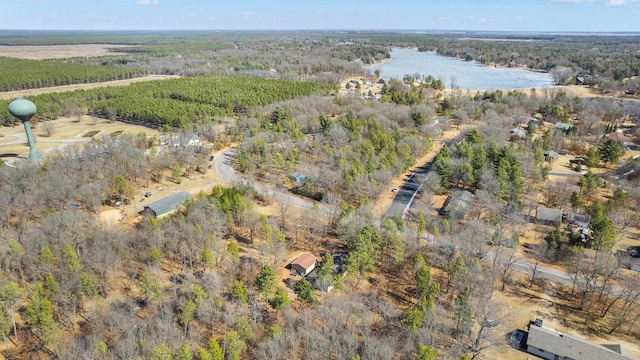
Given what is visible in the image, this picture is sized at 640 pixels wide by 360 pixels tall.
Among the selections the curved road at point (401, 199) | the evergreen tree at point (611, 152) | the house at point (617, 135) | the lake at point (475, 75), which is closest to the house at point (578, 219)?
the curved road at point (401, 199)

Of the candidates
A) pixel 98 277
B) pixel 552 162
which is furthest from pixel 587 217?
pixel 98 277

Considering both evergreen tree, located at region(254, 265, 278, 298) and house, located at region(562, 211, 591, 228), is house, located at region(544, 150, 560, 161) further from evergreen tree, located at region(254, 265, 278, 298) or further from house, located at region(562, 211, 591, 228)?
evergreen tree, located at region(254, 265, 278, 298)

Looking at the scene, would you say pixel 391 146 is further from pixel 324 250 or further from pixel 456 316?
pixel 456 316

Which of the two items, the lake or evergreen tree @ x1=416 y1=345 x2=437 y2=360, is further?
the lake

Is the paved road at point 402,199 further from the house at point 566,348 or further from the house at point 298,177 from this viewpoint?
the house at point 566,348

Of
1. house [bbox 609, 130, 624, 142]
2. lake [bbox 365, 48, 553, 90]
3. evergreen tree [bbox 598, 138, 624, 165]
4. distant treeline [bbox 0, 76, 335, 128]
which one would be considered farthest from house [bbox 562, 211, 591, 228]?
lake [bbox 365, 48, 553, 90]

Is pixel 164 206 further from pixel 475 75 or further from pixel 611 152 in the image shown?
pixel 475 75
